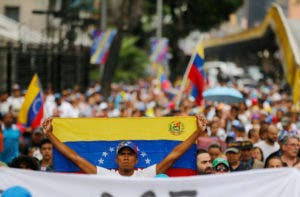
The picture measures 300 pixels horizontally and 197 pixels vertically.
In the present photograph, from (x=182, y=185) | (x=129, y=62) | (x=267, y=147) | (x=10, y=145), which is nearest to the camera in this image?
(x=182, y=185)

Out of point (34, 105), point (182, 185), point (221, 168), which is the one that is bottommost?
point (182, 185)

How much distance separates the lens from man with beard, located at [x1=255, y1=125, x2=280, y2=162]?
12.1 metres

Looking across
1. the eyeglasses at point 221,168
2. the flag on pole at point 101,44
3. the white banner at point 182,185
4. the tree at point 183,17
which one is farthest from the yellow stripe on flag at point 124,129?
the tree at point 183,17

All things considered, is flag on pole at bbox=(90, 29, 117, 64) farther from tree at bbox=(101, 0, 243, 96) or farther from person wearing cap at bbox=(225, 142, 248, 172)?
tree at bbox=(101, 0, 243, 96)

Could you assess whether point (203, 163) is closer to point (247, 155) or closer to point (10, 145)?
point (247, 155)

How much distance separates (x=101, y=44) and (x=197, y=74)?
10.7m

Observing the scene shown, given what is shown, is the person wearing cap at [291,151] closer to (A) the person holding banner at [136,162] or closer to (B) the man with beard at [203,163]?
(B) the man with beard at [203,163]

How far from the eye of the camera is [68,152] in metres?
8.50

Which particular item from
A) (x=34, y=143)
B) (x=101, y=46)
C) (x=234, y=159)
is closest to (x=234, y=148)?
(x=234, y=159)

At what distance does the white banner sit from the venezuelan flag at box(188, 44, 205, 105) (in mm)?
9453

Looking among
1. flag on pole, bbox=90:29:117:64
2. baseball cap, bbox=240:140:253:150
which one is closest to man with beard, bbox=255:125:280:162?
baseball cap, bbox=240:140:253:150

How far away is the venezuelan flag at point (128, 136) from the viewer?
8.77 m

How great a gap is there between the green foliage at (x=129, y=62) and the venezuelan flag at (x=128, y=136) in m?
36.8

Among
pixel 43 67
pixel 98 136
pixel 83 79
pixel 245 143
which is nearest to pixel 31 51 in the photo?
pixel 43 67
